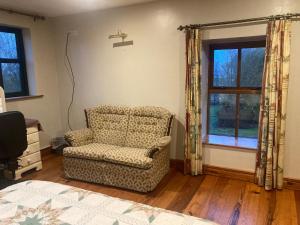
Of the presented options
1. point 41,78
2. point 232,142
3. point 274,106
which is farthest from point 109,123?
point 274,106

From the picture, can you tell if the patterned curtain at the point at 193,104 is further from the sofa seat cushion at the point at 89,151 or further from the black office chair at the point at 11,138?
the black office chair at the point at 11,138

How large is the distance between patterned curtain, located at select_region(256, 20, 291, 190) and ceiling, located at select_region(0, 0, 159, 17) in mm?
1827

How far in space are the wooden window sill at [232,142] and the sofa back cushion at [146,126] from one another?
2.24ft

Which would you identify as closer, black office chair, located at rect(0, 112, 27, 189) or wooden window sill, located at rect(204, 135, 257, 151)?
black office chair, located at rect(0, 112, 27, 189)

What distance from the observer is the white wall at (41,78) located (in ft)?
12.8

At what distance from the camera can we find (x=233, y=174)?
321cm

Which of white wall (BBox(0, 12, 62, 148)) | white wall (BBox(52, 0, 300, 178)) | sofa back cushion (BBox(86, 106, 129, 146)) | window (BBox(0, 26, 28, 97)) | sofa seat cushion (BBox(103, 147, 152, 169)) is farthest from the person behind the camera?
white wall (BBox(0, 12, 62, 148))

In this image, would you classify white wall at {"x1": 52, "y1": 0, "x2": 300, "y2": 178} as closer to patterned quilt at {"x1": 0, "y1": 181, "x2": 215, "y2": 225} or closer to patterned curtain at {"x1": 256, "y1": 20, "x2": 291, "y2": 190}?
patterned curtain at {"x1": 256, "y1": 20, "x2": 291, "y2": 190}

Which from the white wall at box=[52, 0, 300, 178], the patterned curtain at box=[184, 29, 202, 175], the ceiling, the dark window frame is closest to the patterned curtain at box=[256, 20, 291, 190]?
the white wall at box=[52, 0, 300, 178]

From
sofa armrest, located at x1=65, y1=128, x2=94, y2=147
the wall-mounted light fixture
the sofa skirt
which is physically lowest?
the sofa skirt

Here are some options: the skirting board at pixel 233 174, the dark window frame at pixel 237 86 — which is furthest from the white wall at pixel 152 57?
the dark window frame at pixel 237 86

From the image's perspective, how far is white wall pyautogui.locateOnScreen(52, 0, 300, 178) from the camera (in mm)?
2865

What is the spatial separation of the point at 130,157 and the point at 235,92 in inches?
70.4

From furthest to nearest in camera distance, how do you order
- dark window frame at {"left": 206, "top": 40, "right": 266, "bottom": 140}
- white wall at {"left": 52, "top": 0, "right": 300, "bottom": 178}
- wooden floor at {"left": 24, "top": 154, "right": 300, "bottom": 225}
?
dark window frame at {"left": 206, "top": 40, "right": 266, "bottom": 140}
white wall at {"left": 52, "top": 0, "right": 300, "bottom": 178}
wooden floor at {"left": 24, "top": 154, "right": 300, "bottom": 225}
